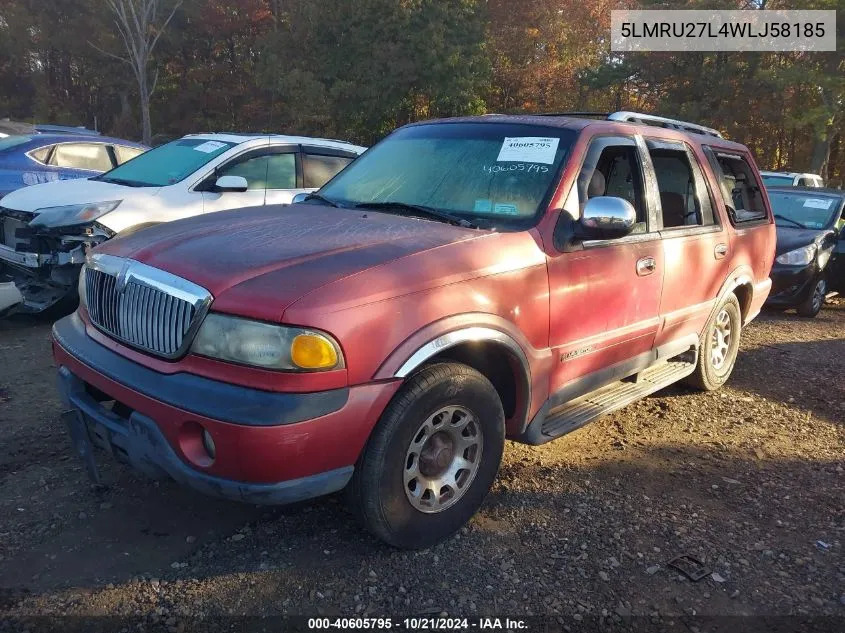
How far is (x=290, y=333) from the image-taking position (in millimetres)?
2373

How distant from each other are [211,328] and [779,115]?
26.2 metres

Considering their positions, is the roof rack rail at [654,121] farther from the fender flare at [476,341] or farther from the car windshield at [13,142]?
the car windshield at [13,142]

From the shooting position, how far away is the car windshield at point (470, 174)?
11.1ft

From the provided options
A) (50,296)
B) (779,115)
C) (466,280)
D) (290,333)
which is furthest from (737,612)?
(779,115)

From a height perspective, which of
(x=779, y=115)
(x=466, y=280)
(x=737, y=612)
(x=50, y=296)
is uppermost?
(x=779, y=115)

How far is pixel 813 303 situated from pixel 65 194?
28.2 ft

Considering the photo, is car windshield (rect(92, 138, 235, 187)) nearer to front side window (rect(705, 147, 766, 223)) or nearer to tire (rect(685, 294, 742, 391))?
front side window (rect(705, 147, 766, 223))

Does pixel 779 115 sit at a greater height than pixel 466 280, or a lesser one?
greater

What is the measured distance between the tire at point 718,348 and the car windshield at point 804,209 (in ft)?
15.2

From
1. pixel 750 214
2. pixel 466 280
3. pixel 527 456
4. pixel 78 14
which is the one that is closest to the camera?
pixel 466 280

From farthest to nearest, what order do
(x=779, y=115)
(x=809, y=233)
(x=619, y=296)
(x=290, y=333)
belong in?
(x=779, y=115), (x=809, y=233), (x=619, y=296), (x=290, y=333)

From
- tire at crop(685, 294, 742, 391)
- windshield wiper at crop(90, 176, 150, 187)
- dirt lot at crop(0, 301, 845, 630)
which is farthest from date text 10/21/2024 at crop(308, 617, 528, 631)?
windshield wiper at crop(90, 176, 150, 187)

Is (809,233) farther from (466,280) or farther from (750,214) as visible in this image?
(466,280)

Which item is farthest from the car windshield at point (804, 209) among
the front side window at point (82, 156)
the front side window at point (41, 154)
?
the front side window at point (41, 154)
